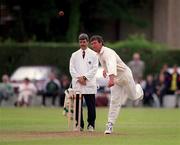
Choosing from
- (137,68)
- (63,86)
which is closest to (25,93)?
(63,86)

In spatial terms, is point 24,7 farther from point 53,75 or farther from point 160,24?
point 53,75

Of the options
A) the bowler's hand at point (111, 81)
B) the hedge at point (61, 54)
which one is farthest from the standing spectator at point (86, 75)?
the hedge at point (61, 54)

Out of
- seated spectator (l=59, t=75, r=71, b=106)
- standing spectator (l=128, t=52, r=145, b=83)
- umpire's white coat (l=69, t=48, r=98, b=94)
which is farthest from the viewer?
seated spectator (l=59, t=75, r=71, b=106)

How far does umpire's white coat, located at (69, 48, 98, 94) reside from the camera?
22297mm

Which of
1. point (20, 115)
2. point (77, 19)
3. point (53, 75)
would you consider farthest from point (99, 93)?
point (77, 19)

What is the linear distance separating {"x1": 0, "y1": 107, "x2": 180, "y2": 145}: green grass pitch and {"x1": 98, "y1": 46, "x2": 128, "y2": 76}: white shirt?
1.43 meters

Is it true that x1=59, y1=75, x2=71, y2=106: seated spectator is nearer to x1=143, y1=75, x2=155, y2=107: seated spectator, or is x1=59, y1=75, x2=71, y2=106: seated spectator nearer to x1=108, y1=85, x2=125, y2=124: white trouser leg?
x1=143, y1=75, x2=155, y2=107: seated spectator

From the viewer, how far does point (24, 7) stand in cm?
5825

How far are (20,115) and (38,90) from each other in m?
11.6

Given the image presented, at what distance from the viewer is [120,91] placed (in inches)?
842

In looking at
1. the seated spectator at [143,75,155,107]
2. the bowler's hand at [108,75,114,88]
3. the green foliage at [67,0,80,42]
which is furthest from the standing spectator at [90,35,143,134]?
the green foliage at [67,0,80,42]

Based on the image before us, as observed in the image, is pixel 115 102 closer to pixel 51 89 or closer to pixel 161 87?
pixel 161 87

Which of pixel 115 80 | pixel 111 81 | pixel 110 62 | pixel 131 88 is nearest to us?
pixel 111 81

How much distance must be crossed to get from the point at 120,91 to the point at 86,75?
1.24 meters
